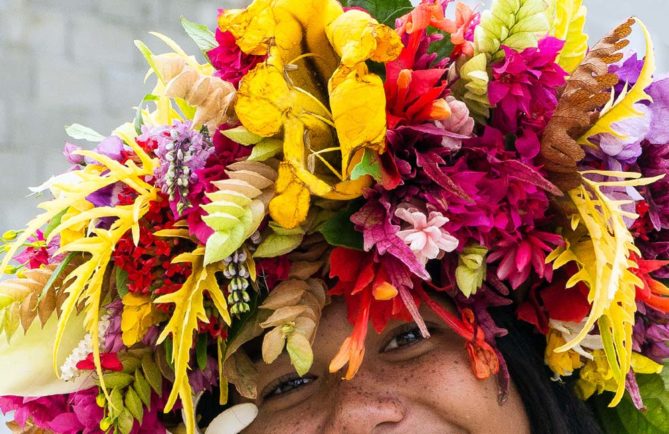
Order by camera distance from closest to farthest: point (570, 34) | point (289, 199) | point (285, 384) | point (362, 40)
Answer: point (362, 40), point (289, 199), point (570, 34), point (285, 384)

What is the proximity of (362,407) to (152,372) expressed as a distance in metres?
0.32

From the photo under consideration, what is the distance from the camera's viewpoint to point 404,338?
1.35 meters

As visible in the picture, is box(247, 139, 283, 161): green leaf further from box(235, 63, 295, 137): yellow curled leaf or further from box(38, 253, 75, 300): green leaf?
box(38, 253, 75, 300): green leaf

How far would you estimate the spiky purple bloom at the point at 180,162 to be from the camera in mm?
1200

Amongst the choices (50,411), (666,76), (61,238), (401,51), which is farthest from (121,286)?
(666,76)

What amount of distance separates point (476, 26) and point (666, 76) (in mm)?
316

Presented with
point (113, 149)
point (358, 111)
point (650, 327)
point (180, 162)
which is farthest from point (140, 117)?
point (650, 327)

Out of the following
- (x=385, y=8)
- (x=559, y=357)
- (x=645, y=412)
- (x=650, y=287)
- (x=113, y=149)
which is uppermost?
(x=385, y=8)

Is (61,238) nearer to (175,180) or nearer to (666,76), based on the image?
→ (175,180)

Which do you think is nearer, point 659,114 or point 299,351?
point 299,351

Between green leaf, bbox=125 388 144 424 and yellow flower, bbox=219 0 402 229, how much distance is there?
15.4 inches

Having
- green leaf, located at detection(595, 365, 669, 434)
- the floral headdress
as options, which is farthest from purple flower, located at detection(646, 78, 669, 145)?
green leaf, located at detection(595, 365, 669, 434)

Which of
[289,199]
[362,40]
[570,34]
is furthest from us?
[570,34]

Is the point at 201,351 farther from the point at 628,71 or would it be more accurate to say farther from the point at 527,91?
the point at 628,71
